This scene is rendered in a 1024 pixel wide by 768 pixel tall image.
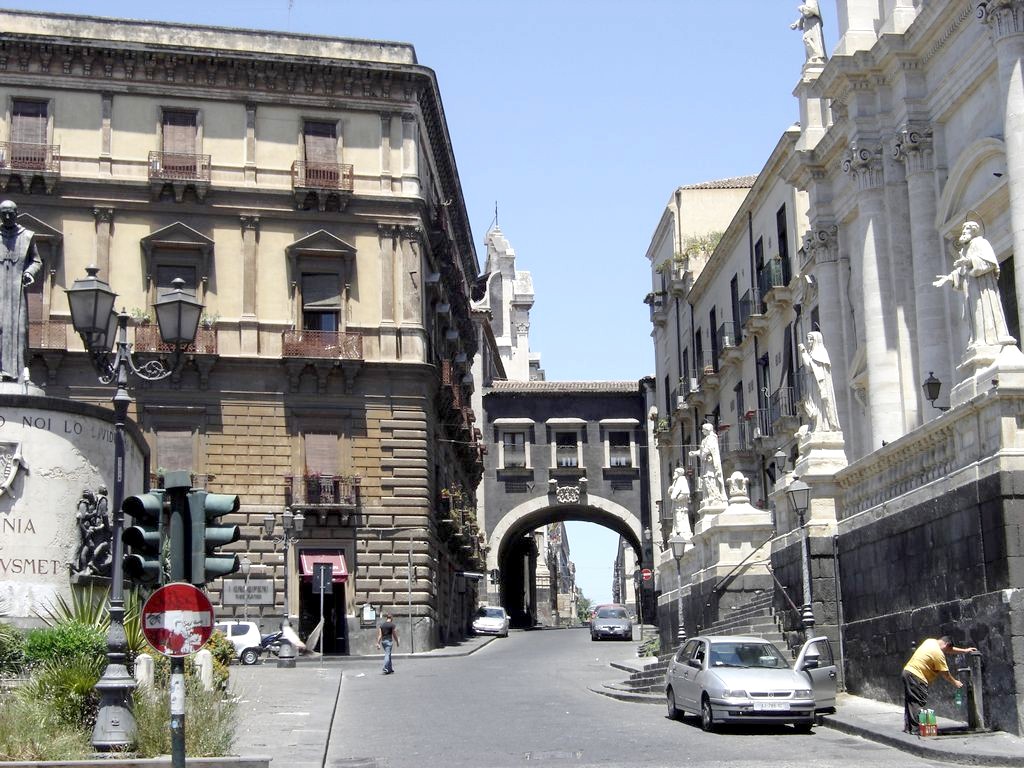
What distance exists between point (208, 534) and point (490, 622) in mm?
47681

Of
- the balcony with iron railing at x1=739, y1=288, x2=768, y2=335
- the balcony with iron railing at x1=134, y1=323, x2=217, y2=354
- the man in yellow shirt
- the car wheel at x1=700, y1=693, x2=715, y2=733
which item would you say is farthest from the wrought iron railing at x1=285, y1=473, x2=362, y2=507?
the man in yellow shirt

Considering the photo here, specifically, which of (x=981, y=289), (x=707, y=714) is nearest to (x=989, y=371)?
(x=981, y=289)

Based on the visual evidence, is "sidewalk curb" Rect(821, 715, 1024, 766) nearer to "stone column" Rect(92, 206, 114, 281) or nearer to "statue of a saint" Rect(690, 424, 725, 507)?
"statue of a saint" Rect(690, 424, 725, 507)

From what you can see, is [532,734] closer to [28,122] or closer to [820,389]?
[820,389]

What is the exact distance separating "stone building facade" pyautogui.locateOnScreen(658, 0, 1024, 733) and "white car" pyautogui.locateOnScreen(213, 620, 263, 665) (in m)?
10.1

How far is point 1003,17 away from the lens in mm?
23547

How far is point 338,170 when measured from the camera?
144 ft

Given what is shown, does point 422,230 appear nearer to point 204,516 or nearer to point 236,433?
point 236,433

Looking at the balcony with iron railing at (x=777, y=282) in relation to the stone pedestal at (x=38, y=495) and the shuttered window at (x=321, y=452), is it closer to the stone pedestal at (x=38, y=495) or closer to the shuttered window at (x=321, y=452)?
the shuttered window at (x=321, y=452)

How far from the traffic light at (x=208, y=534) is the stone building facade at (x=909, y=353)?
354 inches

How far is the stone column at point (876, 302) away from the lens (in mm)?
27891

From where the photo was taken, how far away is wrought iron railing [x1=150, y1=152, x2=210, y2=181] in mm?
43031

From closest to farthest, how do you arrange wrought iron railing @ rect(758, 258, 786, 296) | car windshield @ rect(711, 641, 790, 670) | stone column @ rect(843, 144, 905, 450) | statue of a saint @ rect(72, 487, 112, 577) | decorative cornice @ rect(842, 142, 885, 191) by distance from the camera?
statue of a saint @ rect(72, 487, 112, 577), car windshield @ rect(711, 641, 790, 670), stone column @ rect(843, 144, 905, 450), decorative cornice @ rect(842, 142, 885, 191), wrought iron railing @ rect(758, 258, 786, 296)

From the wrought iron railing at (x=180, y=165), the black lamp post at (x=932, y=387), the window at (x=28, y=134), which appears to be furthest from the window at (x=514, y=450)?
the black lamp post at (x=932, y=387)
